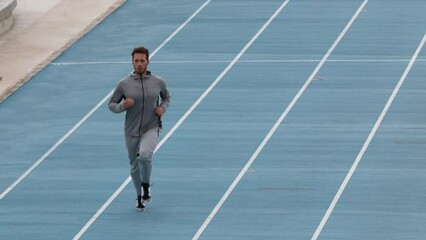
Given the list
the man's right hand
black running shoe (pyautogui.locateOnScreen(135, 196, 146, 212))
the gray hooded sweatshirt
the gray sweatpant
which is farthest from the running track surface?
the man's right hand

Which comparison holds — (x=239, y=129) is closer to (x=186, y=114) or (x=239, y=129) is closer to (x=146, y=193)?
(x=186, y=114)

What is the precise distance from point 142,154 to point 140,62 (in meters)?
1.01

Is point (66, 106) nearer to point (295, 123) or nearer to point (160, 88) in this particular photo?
point (295, 123)

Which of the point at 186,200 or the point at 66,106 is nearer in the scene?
the point at 186,200

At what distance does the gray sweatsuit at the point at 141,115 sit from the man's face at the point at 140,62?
9 centimetres

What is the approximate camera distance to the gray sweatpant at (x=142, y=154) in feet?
59.3

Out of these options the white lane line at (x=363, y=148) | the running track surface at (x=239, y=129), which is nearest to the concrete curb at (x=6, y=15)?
the running track surface at (x=239, y=129)

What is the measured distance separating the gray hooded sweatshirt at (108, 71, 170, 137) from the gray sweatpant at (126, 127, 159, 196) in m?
0.07

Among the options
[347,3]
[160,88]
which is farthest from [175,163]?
[347,3]

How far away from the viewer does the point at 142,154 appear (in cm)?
1806

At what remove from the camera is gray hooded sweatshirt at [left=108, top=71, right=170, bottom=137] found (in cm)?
1816

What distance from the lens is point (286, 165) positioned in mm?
20547

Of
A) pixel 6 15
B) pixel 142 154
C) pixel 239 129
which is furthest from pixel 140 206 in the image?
pixel 6 15

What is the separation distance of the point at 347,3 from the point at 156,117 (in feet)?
43.8
